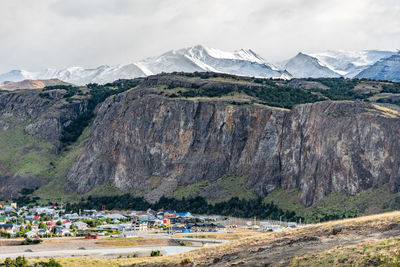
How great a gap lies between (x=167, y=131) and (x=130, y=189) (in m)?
17.2

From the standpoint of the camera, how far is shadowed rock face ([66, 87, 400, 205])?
124 m

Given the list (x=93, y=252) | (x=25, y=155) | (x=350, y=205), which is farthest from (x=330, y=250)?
(x=25, y=155)

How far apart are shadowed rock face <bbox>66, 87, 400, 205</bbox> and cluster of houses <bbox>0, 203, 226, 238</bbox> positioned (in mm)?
Result: 15697

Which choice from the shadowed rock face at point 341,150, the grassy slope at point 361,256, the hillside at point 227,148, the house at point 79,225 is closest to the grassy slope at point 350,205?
the hillside at point 227,148

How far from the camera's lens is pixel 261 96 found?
169375mm

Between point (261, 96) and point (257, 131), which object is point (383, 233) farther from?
point (261, 96)

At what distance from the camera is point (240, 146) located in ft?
506

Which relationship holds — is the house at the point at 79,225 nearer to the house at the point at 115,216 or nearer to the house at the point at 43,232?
the house at the point at 43,232

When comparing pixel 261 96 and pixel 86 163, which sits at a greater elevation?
pixel 261 96

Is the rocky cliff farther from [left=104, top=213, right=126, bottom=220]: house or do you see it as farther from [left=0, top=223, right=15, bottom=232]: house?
[left=0, top=223, right=15, bottom=232]: house

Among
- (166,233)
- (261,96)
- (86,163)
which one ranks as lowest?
(166,233)

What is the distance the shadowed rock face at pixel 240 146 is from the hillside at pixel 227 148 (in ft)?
0.77

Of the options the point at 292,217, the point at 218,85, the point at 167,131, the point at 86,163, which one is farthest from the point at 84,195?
the point at 292,217

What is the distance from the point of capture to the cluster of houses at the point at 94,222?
371ft
